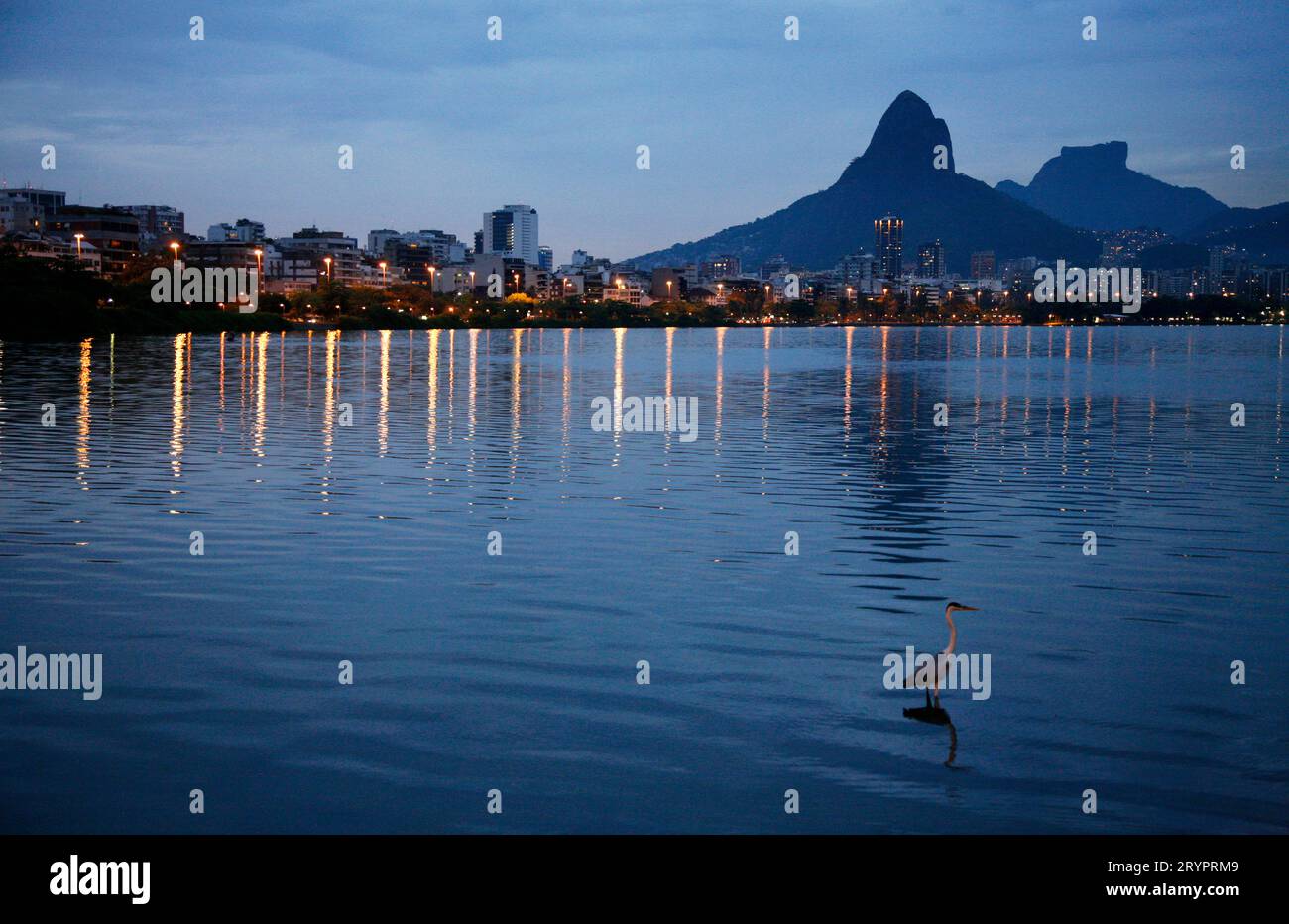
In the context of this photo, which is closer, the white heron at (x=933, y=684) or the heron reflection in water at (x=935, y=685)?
the heron reflection in water at (x=935, y=685)

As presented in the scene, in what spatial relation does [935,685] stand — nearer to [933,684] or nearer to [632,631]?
[933,684]

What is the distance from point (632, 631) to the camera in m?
15.5

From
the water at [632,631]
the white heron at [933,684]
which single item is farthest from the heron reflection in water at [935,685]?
the water at [632,631]

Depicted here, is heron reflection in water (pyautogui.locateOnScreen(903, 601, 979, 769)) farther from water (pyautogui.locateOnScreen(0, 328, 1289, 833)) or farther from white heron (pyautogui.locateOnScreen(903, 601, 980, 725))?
water (pyautogui.locateOnScreen(0, 328, 1289, 833))

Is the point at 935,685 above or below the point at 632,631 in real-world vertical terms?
above

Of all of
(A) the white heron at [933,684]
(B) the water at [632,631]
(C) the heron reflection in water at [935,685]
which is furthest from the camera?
(A) the white heron at [933,684]

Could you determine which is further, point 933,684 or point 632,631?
point 632,631

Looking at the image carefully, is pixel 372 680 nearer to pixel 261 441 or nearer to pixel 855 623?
pixel 855 623

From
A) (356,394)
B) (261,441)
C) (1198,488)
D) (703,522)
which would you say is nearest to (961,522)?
(703,522)

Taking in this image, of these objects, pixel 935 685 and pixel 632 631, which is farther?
pixel 632 631

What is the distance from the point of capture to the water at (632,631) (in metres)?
10.5

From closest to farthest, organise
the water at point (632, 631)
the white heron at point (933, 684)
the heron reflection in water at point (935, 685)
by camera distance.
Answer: the water at point (632, 631) → the heron reflection in water at point (935, 685) → the white heron at point (933, 684)

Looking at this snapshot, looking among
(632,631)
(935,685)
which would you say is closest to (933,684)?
(935,685)

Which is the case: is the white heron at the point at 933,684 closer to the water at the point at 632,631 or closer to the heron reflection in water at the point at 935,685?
the heron reflection in water at the point at 935,685
